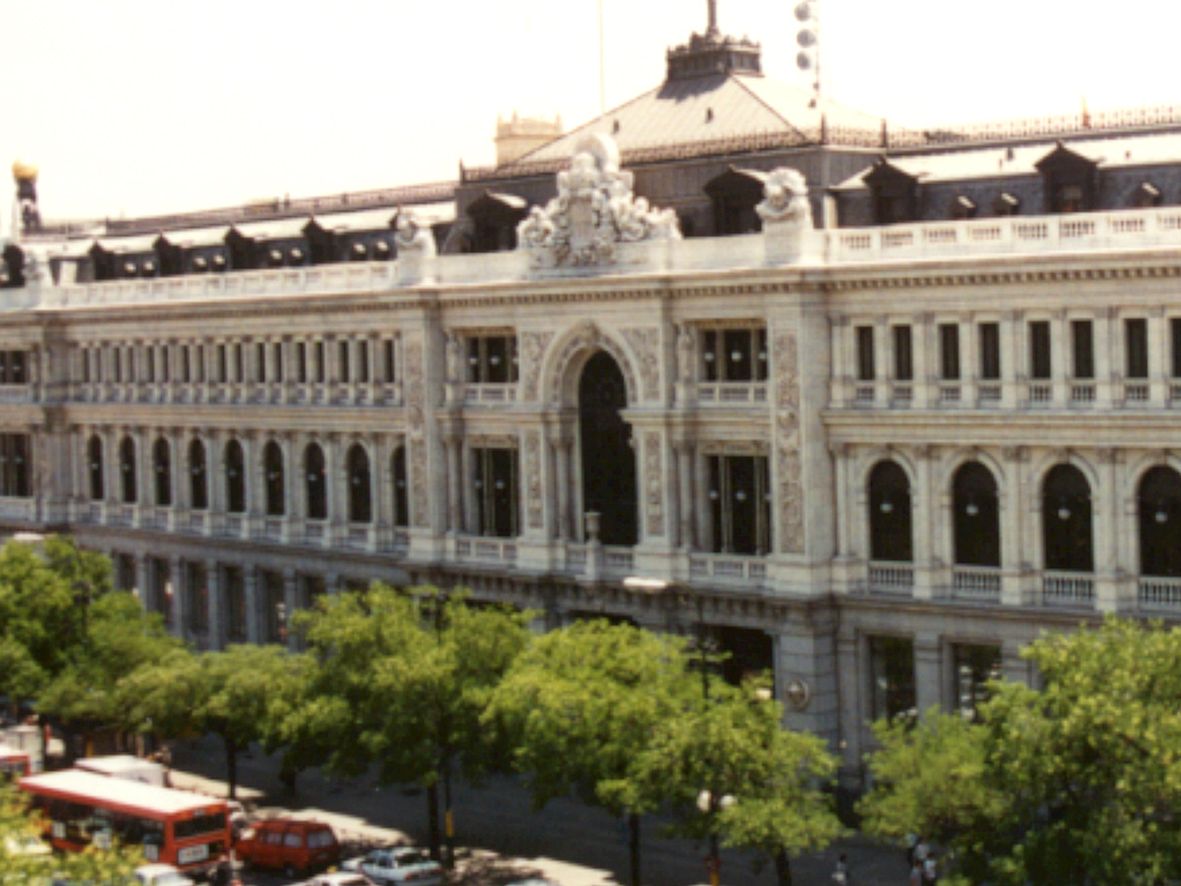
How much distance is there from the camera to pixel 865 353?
70.1 metres

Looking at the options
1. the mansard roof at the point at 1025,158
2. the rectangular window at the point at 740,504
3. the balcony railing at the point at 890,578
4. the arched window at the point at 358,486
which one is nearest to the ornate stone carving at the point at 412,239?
the arched window at the point at 358,486

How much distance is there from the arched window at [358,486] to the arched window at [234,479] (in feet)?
26.9

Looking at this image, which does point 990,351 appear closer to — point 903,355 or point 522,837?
point 903,355

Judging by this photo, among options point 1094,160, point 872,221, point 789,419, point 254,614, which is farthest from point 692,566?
point 254,614

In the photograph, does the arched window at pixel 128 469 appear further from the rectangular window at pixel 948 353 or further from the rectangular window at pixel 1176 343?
the rectangular window at pixel 1176 343

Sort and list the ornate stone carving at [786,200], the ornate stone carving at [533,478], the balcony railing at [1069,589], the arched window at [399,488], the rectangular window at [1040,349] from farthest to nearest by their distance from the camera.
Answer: the arched window at [399,488] → the ornate stone carving at [533,478] → the ornate stone carving at [786,200] → the rectangular window at [1040,349] → the balcony railing at [1069,589]

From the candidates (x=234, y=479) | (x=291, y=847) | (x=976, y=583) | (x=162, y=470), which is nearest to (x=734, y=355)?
(x=976, y=583)

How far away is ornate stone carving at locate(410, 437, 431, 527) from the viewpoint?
8481cm

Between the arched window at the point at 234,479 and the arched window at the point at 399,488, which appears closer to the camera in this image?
the arched window at the point at 399,488

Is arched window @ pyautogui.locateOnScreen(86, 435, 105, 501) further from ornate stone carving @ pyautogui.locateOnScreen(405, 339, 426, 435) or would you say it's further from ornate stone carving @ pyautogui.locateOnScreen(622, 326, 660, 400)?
ornate stone carving @ pyautogui.locateOnScreen(622, 326, 660, 400)

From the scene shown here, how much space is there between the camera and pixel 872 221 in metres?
72.6

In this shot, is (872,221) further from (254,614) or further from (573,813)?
(254,614)

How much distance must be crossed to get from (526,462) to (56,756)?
77.2ft

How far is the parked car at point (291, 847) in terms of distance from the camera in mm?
67625
